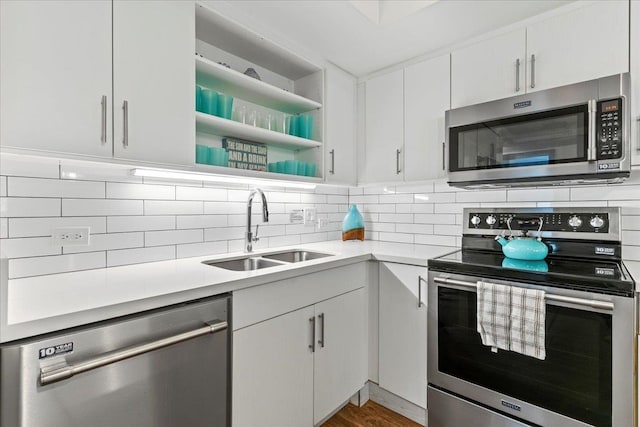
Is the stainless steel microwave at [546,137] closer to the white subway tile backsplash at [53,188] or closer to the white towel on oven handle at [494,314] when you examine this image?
the white towel on oven handle at [494,314]

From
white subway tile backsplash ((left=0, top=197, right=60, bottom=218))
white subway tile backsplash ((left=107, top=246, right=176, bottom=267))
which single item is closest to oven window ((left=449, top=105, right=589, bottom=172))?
white subway tile backsplash ((left=107, top=246, right=176, bottom=267))

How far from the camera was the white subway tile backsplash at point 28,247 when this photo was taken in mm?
1199

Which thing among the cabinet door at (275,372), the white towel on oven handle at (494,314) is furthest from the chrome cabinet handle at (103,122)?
the white towel on oven handle at (494,314)

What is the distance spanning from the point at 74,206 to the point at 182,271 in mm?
522

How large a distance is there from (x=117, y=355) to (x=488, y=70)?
216 centimetres

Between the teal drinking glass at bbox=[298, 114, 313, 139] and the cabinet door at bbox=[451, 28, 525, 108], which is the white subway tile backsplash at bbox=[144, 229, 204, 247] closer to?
the teal drinking glass at bbox=[298, 114, 313, 139]

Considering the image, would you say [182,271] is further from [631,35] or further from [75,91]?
[631,35]

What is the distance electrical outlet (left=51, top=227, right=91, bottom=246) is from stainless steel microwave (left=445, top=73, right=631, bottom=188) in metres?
1.85

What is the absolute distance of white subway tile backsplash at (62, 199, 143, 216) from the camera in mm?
1343

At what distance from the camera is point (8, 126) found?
38.9 inches

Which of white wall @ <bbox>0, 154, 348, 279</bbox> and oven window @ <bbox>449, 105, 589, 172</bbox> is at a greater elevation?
oven window @ <bbox>449, 105, 589, 172</bbox>

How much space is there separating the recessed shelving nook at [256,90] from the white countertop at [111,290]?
1.69ft

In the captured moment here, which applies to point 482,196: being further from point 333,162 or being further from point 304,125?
point 304,125

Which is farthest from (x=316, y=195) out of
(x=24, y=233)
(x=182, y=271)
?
(x=24, y=233)
